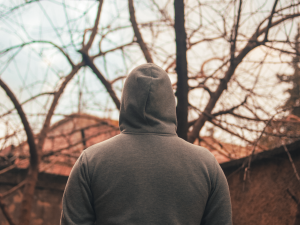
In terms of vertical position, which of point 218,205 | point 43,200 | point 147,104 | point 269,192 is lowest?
point 43,200

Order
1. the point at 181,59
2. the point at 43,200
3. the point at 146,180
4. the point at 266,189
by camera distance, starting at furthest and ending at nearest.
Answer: the point at 43,200, the point at 266,189, the point at 181,59, the point at 146,180

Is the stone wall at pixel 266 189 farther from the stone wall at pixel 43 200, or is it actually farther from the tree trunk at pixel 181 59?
the stone wall at pixel 43 200

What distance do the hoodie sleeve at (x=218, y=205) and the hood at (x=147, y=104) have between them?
313mm

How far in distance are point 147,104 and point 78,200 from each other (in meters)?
0.53

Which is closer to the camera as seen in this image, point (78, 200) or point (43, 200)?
point (78, 200)

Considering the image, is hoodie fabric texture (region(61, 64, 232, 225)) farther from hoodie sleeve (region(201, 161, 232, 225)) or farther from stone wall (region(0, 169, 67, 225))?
stone wall (region(0, 169, 67, 225))

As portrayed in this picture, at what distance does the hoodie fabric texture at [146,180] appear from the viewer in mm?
960

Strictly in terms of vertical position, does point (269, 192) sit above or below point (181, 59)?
below

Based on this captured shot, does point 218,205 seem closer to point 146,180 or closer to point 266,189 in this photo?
point 146,180

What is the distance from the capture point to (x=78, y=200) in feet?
3.27

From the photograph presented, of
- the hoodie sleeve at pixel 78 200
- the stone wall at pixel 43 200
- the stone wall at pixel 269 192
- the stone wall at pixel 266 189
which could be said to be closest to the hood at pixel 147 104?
the hoodie sleeve at pixel 78 200

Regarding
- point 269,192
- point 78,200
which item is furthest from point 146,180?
point 269,192

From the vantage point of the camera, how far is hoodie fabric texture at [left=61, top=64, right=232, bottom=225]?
0.96 m

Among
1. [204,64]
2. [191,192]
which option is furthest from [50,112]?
[191,192]
